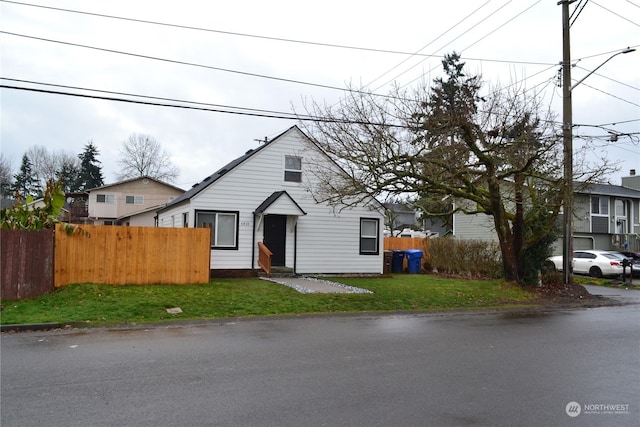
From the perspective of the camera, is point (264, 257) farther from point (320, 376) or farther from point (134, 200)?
point (134, 200)

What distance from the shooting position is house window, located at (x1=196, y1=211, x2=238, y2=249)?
1959cm

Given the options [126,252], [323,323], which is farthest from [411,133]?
[126,252]

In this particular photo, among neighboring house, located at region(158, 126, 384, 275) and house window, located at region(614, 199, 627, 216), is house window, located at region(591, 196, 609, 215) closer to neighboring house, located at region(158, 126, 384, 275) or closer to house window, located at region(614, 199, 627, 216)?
house window, located at region(614, 199, 627, 216)

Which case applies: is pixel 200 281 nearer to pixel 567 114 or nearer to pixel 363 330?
pixel 363 330

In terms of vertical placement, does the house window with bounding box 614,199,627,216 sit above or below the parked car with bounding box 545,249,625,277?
above

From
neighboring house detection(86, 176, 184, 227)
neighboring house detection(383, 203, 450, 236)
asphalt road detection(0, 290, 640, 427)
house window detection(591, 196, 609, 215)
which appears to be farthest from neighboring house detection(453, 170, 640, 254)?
neighboring house detection(86, 176, 184, 227)

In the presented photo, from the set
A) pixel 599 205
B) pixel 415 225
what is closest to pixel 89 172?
pixel 415 225

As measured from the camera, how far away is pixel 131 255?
15.1 meters

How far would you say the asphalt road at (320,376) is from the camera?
5.11 m

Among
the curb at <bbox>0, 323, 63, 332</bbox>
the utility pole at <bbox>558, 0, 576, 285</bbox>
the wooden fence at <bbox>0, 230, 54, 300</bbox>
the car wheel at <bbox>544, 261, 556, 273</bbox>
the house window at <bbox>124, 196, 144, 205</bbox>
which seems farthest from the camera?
the house window at <bbox>124, 196, 144, 205</bbox>

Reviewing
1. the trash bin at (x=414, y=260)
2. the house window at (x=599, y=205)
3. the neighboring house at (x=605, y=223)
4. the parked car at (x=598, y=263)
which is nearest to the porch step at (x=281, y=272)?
the trash bin at (x=414, y=260)

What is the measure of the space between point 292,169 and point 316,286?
20.1ft
